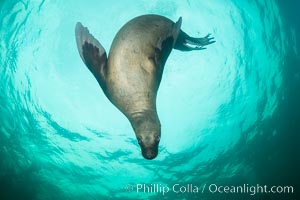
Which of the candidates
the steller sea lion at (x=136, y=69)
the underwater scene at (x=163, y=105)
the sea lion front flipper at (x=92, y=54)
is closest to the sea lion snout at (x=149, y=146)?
the steller sea lion at (x=136, y=69)

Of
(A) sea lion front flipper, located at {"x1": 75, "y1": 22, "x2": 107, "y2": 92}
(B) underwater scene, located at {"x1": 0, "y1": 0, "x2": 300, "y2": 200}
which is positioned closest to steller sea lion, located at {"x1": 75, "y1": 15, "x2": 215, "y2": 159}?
(A) sea lion front flipper, located at {"x1": 75, "y1": 22, "x2": 107, "y2": 92}

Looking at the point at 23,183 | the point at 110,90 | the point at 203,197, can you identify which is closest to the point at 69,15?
the point at 110,90

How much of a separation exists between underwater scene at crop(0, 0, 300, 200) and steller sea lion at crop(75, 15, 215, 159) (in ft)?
20.1

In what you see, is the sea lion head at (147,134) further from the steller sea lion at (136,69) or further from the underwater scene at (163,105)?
the underwater scene at (163,105)

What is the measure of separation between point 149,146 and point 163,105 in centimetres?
921

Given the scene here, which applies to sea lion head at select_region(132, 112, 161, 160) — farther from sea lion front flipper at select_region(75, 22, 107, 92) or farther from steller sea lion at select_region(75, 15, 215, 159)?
sea lion front flipper at select_region(75, 22, 107, 92)

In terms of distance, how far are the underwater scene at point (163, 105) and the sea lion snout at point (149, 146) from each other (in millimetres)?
6878

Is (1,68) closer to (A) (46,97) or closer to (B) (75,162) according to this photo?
(A) (46,97)

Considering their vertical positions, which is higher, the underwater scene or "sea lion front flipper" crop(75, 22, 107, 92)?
the underwater scene

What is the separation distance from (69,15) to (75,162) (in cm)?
1024

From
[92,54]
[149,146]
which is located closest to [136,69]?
[92,54]

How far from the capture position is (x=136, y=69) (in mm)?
3098

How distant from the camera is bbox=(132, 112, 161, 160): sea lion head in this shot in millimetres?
2920

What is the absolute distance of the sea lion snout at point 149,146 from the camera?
2890 millimetres
